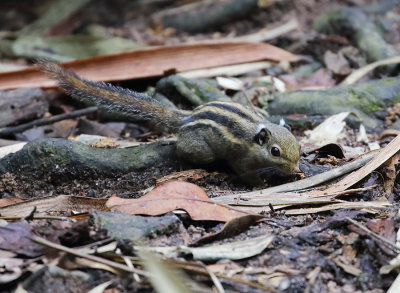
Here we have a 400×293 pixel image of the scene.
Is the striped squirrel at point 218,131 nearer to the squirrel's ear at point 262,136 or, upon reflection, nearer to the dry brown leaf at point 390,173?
the squirrel's ear at point 262,136

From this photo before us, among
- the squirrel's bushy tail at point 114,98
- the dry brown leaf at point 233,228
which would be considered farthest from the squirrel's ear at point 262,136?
the dry brown leaf at point 233,228

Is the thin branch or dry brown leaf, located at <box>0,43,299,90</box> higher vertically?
dry brown leaf, located at <box>0,43,299,90</box>

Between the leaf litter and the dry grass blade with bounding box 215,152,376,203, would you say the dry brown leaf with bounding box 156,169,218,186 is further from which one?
the dry grass blade with bounding box 215,152,376,203

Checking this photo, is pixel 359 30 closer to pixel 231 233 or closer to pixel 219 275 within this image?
pixel 231 233

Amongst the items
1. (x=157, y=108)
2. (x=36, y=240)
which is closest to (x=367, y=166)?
(x=157, y=108)

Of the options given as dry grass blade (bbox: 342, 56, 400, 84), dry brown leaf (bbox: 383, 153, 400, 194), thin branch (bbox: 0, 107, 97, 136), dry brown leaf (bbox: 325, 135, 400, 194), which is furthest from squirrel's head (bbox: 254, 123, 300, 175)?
dry grass blade (bbox: 342, 56, 400, 84)

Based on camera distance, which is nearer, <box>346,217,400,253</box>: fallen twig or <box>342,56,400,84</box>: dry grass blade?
<box>346,217,400,253</box>: fallen twig
